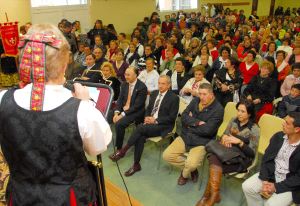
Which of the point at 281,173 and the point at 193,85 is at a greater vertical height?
the point at 193,85

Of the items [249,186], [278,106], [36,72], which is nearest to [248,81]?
[278,106]

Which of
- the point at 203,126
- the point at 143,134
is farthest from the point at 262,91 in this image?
the point at 143,134

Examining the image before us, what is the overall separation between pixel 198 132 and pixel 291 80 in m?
1.93

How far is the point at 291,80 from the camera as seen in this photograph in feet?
14.3

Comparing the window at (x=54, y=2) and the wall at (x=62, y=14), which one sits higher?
the window at (x=54, y=2)

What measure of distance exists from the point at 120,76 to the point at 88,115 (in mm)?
4317

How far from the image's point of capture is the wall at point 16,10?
794cm

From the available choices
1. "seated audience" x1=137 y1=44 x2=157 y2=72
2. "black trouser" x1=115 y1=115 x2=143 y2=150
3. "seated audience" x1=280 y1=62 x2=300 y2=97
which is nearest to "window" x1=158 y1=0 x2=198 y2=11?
"seated audience" x1=137 y1=44 x2=157 y2=72

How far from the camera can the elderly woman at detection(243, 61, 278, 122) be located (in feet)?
13.7

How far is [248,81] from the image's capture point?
15.8 feet

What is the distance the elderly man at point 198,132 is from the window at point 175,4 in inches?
389

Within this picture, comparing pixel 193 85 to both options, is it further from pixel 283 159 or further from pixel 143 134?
pixel 283 159

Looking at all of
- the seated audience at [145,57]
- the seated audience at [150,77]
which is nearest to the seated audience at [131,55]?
the seated audience at [145,57]

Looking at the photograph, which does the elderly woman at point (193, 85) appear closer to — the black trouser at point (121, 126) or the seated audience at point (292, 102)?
the black trouser at point (121, 126)
